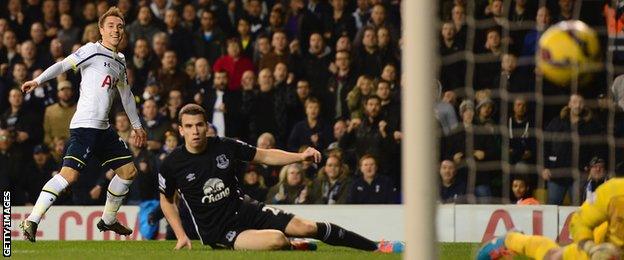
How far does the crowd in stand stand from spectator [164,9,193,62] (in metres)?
0.01

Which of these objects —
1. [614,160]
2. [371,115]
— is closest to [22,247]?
[371,115]

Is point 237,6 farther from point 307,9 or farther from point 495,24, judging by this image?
point 495,24

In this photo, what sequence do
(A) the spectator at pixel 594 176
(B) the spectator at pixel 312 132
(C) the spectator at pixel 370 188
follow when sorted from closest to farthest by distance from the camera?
(A) the spectator at pixel 594 176 < (C) the spectator at pixel 370 188 < (B) the spectator at pixel 312 132

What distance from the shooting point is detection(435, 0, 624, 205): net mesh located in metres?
13.0

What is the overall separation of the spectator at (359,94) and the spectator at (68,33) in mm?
3654

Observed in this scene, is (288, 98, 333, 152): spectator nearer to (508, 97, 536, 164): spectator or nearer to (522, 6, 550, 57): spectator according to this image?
(522, 6, 550, 57): spectator

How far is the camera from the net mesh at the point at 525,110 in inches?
512

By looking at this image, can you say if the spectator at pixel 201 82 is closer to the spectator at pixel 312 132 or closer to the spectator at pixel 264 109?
the spectator at pixel 264 109

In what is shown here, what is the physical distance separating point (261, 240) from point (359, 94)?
5.07 meters

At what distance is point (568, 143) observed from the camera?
516 inches

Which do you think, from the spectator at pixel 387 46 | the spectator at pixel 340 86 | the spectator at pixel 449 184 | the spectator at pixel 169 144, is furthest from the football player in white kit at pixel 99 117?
the spectator at pixel 387 46

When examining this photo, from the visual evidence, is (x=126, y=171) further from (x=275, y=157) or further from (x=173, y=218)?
(x=275, y=157)

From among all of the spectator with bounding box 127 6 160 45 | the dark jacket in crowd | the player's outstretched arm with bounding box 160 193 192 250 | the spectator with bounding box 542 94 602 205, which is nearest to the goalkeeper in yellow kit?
the player's outstretched arm with bounding box 160 193 192 250

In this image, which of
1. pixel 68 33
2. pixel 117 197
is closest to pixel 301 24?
pixel 68 33
